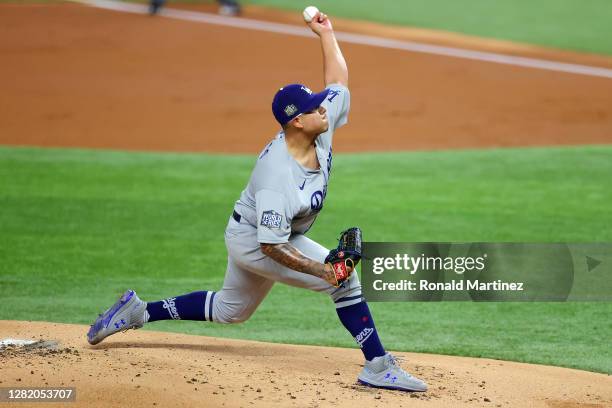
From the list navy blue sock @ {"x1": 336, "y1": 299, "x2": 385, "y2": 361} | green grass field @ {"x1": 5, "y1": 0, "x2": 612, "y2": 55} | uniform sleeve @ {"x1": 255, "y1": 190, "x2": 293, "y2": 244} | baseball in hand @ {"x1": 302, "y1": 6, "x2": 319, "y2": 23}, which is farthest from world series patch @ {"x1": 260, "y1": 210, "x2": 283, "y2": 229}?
green grass field @ {"x1": 5, "y1": 0, "x2": 612, "y2": 55}

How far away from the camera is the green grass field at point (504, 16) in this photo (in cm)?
2156

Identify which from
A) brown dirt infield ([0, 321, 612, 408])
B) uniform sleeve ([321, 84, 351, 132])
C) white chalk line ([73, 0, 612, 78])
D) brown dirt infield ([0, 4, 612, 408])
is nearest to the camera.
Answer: brown dirt infield ([0, 321, 612, 408])

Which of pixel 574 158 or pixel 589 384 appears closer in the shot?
pixel 589 384

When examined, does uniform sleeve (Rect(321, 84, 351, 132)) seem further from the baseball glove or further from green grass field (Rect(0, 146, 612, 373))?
green grass field (Rect(0, 146, 612, 373))

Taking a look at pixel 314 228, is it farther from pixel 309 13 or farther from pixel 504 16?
pixel 504 16

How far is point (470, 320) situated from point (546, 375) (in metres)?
1.57

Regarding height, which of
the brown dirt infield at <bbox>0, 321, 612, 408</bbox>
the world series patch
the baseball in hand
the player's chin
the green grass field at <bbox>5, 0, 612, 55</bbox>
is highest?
the green grass field at <bbox>5, 0, 612, 55</bbox>

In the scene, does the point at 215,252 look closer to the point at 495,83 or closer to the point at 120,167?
the point at 120,167

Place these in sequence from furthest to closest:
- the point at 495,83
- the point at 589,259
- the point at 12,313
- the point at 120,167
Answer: the point at 495,83 < the point at 120,167 < the point at 589,259 < the point at 12,313

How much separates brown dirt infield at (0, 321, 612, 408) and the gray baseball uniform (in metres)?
0.40

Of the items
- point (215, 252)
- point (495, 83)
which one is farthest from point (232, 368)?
point (495, 83)

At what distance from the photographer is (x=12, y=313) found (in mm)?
7617

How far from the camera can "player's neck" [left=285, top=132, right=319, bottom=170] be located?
18.9 ft

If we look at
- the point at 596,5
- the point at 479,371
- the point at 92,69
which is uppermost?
the point at 596,5
